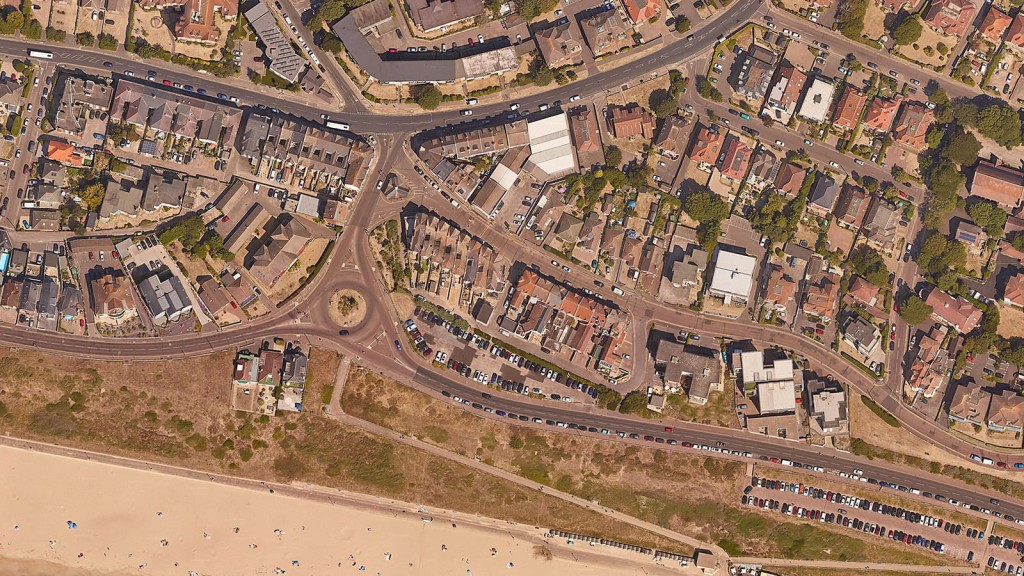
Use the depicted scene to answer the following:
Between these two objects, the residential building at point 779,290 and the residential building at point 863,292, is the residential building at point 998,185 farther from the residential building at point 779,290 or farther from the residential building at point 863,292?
the residential building at point 779,290

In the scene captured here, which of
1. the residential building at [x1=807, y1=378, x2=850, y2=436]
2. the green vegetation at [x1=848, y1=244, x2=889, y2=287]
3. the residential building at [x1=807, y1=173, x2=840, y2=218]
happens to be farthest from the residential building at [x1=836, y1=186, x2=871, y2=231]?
the residential building at [x1=807, y1=378, x2=850, y2=436]

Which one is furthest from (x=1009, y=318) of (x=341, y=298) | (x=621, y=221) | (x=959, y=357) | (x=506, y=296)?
(x=341, y=298)

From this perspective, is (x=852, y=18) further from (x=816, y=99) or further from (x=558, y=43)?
(x=558, y=43)

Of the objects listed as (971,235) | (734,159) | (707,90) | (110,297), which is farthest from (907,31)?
(110,297)

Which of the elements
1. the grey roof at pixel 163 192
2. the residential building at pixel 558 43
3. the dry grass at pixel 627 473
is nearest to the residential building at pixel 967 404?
the dry grass at pixel 627 473

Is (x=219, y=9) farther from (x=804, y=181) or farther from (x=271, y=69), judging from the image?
(x=804, y=181)
